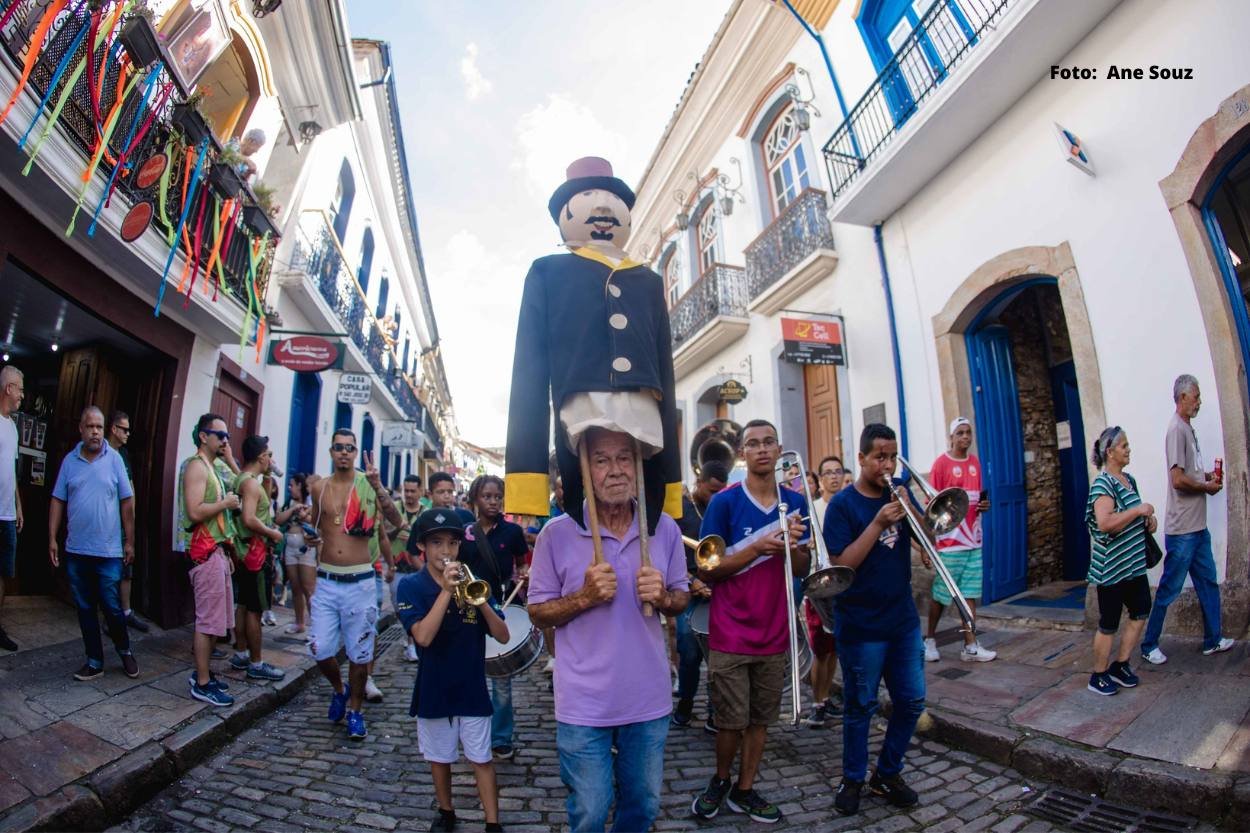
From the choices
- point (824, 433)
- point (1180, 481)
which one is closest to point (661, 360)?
point (1180, 481)

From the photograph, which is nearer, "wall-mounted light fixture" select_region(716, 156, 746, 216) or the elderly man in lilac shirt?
the elderly man in lilac shirt

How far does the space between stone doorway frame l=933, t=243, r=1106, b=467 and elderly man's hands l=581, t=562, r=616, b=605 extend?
5745 millimetres

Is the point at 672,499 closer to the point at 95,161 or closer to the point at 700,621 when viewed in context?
the point at 700,621

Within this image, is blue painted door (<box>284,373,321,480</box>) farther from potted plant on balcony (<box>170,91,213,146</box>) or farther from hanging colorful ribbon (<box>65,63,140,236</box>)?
hanging colorful ribbon (<box>65,63,140,236</box>)

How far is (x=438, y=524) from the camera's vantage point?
324 cm

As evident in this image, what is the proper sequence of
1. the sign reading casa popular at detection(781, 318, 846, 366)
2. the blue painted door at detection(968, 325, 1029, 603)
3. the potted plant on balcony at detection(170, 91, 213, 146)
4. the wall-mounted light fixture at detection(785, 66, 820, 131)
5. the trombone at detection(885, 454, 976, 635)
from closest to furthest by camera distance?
the trombone at detection(885, 454, 976, 635), the potted plant on balcony at detection(170, 91, 213, 146), the blue painted door at detection(968, 325, 1029, 603), the sign reading casa popular at detection(781, 318, 846, 366), the wall-mounted light fixture at detection(785, 66, 820, 131)

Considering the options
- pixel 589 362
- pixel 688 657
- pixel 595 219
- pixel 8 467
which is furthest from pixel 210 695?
pixel 595 219

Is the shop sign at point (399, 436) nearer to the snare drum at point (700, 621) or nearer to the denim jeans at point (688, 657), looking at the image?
the denim jeans at point (688, 657)

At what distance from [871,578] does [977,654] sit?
2.97m

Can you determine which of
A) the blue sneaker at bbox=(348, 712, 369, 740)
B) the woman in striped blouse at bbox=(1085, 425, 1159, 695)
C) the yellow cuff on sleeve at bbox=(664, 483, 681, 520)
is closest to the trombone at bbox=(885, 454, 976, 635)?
the yellow cuff on sleeve at bbox=(664, 483, 681, 520)

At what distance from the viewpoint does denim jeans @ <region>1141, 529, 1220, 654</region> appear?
4316mm

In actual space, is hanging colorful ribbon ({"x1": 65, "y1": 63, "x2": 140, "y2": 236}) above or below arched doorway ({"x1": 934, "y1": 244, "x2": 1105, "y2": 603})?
above

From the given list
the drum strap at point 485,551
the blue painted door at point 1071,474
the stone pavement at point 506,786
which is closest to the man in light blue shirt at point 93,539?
the stone pavement at point 506,786

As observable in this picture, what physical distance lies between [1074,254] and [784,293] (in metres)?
4.93
